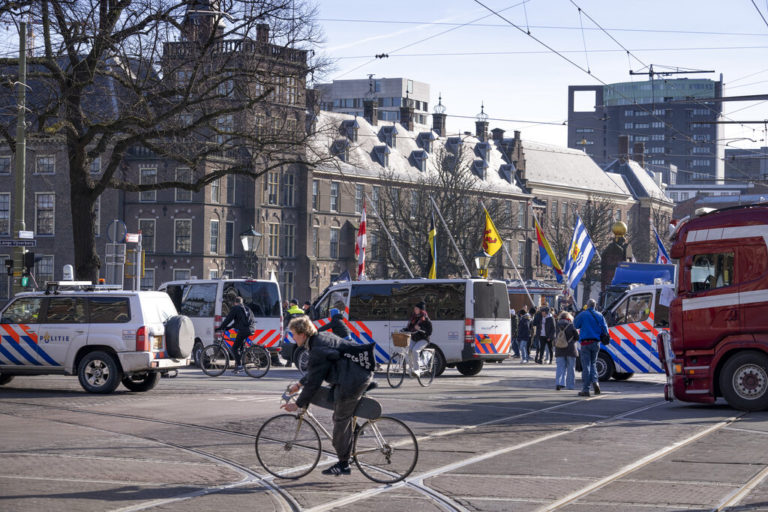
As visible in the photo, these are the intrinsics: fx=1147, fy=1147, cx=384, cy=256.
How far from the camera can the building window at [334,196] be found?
8112 cm

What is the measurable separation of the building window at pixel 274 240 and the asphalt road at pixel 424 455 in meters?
53.8

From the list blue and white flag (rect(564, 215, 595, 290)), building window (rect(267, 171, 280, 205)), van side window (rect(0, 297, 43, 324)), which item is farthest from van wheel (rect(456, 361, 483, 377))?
building window (rect(267, 171, 280, 205))

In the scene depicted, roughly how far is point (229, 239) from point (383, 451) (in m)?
61.9

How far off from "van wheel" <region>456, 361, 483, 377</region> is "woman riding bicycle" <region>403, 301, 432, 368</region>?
4.24 meters

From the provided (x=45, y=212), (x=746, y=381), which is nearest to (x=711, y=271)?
(x=746, y=381)

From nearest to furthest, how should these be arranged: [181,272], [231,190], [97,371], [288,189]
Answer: [97,371], [181,272], [231,190], [288,189]

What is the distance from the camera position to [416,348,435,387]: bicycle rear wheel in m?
23.4

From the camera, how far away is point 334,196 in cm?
Result: 8131

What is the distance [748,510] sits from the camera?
893 cm

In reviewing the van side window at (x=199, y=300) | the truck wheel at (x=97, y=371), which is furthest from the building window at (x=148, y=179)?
the truck wheel at (x=97, y=371)

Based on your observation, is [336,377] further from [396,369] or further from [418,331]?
[418,331]

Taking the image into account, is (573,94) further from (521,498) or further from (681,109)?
(521,498)

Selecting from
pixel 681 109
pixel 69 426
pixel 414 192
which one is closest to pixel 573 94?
pixel 681 109

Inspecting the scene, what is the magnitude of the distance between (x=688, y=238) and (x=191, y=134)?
14.3 m
